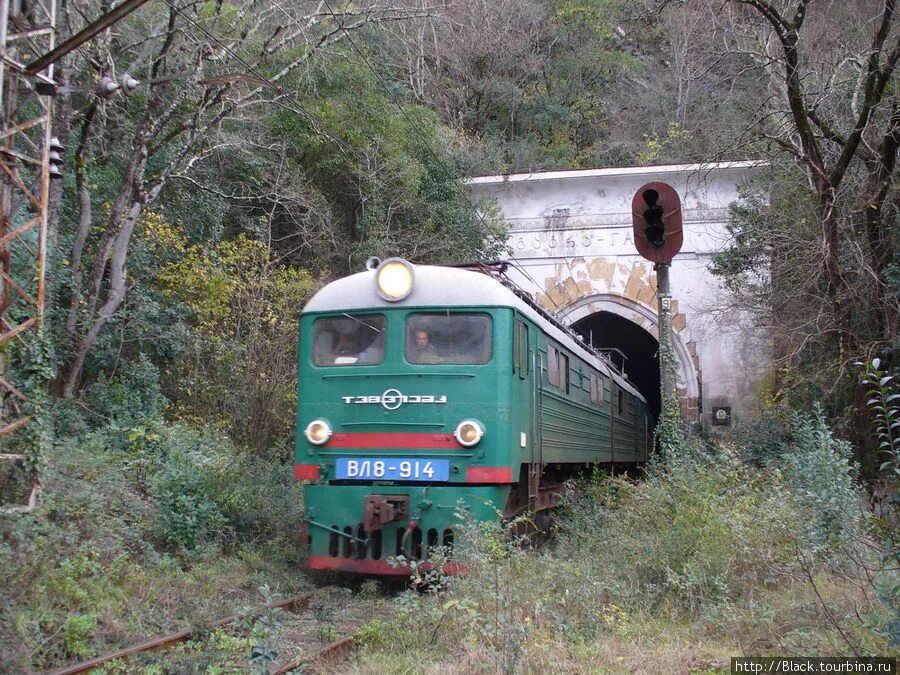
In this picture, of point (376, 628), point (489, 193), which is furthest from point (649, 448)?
point (376, 628)

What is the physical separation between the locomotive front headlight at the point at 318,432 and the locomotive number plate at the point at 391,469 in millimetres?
284

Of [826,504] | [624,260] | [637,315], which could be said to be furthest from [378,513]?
[637,315]

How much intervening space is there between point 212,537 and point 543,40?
2655cm

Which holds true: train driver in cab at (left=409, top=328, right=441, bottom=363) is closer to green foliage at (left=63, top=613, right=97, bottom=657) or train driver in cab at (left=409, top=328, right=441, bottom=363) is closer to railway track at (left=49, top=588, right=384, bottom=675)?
railway track at (left=49, top=588, right=384, bottom=675)

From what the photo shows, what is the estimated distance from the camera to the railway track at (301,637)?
5.19 metres

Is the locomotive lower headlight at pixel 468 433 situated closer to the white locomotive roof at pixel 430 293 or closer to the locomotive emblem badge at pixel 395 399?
the locomotive emblem badge at pixel 395 399

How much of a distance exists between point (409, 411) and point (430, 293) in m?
1.21

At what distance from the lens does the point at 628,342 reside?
83.6 feet

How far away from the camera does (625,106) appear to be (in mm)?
31016

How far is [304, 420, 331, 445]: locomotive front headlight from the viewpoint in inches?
313

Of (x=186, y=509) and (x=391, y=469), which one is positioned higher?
(x=391, y=469)

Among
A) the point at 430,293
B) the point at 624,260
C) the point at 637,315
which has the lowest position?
the point at 430,293

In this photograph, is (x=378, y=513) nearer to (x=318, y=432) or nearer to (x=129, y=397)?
(x=318, y=432)

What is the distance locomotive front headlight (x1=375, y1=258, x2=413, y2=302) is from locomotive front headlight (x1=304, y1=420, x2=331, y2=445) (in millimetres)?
1399
